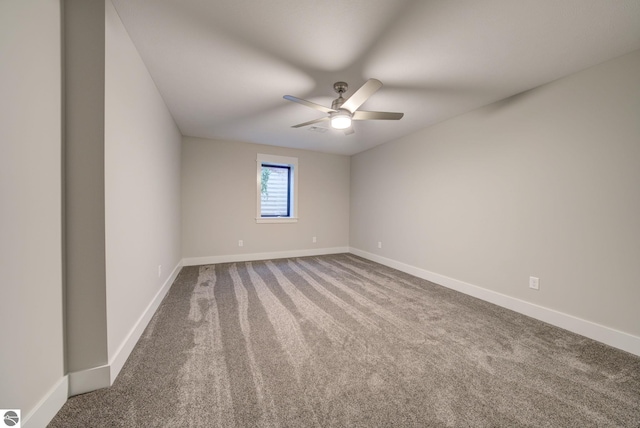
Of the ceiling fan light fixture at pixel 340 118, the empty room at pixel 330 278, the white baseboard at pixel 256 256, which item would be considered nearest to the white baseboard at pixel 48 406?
the empty room at pixel 330 278

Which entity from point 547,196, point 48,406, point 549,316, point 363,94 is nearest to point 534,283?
point 549,316

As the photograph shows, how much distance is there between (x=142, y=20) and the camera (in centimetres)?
154

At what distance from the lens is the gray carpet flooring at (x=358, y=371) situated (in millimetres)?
1198

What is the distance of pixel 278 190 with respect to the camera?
5.03 m

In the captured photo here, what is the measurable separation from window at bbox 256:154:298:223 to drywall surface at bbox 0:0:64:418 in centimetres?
348

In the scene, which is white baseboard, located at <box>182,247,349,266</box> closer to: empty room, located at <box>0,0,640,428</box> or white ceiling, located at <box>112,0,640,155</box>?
empty room, located at <box>0,0,640,428</box>

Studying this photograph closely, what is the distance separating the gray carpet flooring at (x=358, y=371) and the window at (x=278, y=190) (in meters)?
2.42

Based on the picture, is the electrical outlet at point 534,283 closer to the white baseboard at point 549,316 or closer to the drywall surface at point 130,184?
the white baseboard at point 549,316

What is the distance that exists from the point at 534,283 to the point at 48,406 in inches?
147

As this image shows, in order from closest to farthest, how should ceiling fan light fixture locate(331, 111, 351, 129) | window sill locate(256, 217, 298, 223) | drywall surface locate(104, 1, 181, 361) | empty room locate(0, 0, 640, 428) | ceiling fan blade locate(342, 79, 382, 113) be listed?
empty room locate(0, 0, 640, 428) < drywall surface locate(104, 1, 181, 361) < ceiling fan blade locate(342, 79, 382, 113) < ceiling fan light fixture locate(331, 111, 351, 129) < window sill locate(256, 217, 298, 223)

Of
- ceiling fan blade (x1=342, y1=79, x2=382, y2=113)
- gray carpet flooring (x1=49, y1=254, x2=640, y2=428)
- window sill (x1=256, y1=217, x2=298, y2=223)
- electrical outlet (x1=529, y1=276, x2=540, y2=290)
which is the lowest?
gray carpet flooring (x1=49, y1=254, x2=640, y2=428)

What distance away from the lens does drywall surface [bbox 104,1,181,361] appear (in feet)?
4.60

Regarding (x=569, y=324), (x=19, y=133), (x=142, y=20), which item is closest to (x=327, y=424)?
(x=19, y=133)

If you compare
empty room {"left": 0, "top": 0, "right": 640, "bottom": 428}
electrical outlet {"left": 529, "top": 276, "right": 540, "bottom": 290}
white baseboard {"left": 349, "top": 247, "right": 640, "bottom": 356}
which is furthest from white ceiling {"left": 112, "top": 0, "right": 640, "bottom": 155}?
white baseboard {"left": 349, "top": 247, "right": 640, "bottom": 356}
